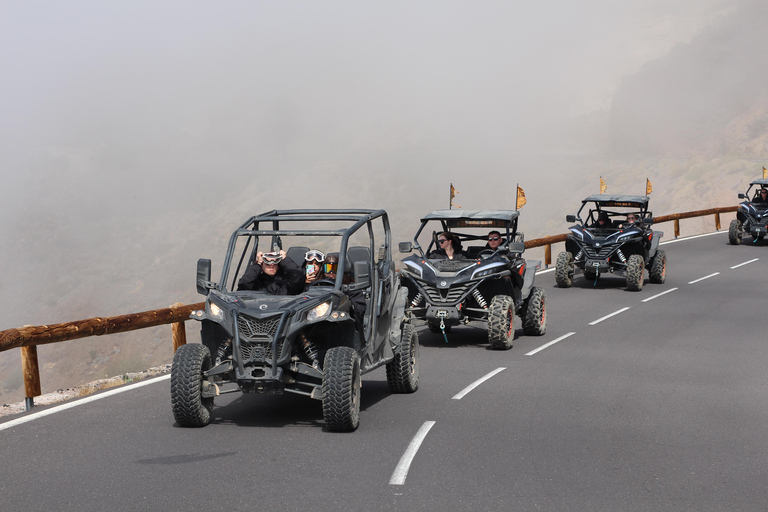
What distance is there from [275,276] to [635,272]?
1427 cm

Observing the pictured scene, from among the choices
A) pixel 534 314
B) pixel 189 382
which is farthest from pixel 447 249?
pixel 189 382

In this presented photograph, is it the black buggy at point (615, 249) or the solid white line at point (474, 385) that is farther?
the black buggy at point (615, 249)

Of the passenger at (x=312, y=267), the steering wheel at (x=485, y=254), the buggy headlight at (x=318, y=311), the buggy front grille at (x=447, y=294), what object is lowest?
the buggy front grille at (x=447, y=294)

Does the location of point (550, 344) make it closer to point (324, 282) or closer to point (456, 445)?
point (324, 282)

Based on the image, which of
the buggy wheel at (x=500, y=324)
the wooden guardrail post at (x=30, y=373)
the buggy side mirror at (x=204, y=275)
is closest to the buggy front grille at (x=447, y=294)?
the buggy wheel at (x=500, y=324)

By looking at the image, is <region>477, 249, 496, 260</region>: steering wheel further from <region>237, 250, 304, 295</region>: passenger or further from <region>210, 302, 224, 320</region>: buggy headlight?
<region>210, 302, 224, 320</region>: buggy headlight

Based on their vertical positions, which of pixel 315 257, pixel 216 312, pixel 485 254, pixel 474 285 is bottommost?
pixel 474 285

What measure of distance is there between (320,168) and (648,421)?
400 feet

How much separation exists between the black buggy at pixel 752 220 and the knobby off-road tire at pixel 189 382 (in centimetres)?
2764

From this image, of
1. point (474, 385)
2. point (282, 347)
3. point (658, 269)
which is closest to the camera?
point (282, 347)

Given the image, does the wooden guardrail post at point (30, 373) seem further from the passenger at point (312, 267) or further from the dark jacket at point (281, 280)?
the passenger at point (312, 267)

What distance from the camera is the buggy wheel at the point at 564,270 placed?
23375 mm

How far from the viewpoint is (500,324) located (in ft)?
47.7

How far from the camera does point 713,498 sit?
279 inches
